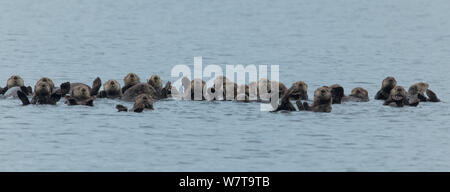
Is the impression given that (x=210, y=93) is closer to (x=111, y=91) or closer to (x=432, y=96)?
(x=111, y=91)

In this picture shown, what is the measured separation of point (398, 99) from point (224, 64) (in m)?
14.9

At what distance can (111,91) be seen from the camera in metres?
24.7

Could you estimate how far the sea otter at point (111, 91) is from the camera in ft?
81.0

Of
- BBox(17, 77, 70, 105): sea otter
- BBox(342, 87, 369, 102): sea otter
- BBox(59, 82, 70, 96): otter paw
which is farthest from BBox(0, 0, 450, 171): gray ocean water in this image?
BBox(59, 82, 70, 96): otter paw

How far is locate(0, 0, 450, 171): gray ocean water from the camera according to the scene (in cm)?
1880

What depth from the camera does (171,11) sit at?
74062 millimetres

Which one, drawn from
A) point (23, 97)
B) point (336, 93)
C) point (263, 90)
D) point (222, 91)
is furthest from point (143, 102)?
point (336, 93)

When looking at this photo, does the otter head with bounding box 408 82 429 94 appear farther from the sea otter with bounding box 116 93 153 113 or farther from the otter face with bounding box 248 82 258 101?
the sea otter with bounding box 116 93 153 113

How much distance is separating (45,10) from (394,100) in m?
54.2

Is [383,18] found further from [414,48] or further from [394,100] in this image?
[394,100]

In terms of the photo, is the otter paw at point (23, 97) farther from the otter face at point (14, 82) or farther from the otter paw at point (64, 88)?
the otter face at point (14, 82)

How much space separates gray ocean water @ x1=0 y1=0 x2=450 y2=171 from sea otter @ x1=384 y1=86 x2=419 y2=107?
0.69 ft

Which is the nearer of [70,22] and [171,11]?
[70,22]
